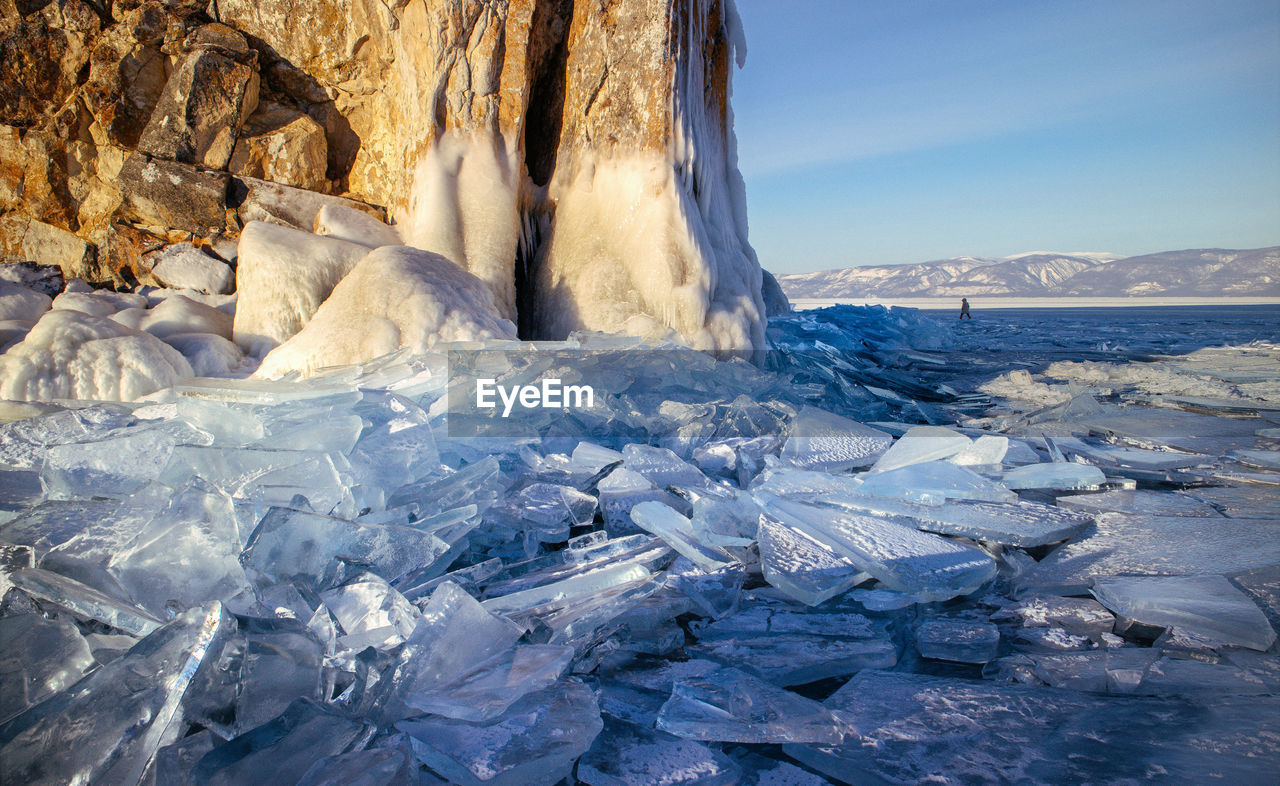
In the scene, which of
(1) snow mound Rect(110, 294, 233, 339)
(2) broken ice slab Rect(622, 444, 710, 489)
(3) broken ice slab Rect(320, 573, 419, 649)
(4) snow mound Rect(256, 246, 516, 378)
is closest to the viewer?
(3) broken ice slab Rect(320, 573, 419, 649)

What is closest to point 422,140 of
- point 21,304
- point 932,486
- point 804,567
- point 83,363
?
point 83,363

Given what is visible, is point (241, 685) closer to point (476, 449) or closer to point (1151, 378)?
point (476, 449)

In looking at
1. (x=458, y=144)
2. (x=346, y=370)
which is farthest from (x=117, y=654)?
(x=458, y=144)

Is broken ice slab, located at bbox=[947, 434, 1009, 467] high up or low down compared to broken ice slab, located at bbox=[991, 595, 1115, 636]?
up

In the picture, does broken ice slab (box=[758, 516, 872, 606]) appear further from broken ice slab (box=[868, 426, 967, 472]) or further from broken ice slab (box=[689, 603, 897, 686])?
broken ice slab (box=[868, 426, 967, 472])

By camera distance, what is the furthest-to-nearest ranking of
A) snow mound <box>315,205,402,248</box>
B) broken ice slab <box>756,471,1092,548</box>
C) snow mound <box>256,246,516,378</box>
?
snow mound <box>315,205,402,248</box>, snow mound <box>256,246,516,378</box>, broken ice slab <box>756,471,1092,548</box>

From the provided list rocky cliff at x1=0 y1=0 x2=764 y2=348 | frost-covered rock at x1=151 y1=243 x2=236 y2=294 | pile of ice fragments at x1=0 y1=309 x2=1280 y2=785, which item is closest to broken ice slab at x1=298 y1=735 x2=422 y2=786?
pile of ice fragments at x1=0 y1=309 x2=1280 y2=785
